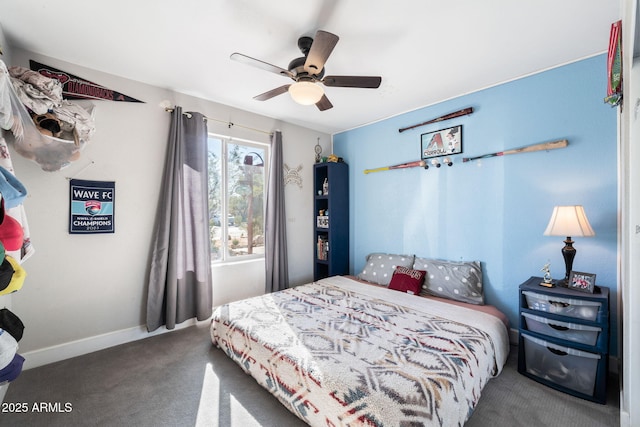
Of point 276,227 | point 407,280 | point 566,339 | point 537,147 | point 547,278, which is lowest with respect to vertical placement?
point 566,339

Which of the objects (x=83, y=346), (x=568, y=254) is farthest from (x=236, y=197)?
(x=568, y=254)

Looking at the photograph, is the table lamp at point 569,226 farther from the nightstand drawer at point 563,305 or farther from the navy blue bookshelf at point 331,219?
the navy blue bookshelf at point 331,219

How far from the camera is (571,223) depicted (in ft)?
6.42

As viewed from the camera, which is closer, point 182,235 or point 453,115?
point 182,235

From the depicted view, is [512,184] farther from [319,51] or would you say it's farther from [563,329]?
[319,51]

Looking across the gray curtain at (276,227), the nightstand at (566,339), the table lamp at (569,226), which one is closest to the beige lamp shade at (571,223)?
the table lamp at (569,226)

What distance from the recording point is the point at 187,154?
2.86 metres

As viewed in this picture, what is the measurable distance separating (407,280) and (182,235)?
248cm

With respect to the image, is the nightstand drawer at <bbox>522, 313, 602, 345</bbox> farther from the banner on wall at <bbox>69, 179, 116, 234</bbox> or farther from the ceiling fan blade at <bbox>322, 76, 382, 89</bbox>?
the banner on wall at <bbox>69, 179, 116, 234</bbox>

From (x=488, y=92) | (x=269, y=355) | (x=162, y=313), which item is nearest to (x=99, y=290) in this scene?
(x=162, y=313)

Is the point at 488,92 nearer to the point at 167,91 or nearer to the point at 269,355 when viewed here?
the point at 269,355

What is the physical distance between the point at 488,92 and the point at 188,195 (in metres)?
3.33

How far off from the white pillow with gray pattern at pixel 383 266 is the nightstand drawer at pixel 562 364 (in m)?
1.34

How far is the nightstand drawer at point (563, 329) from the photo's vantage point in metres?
1.80
